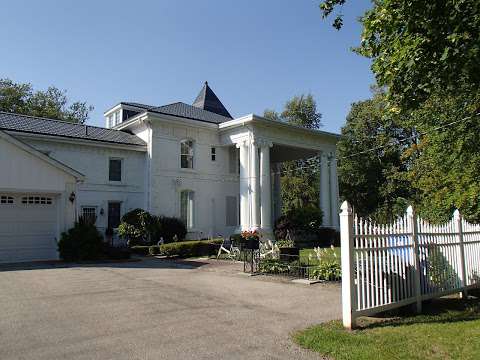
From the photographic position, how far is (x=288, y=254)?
13.5 metres

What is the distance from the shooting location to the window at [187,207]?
25.0m

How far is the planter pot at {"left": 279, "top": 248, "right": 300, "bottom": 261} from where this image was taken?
13.3 meters

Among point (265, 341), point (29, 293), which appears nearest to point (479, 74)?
point (265, 341)

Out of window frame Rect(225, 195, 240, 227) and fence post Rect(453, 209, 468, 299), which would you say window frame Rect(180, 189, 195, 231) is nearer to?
window frame Rect(225, 195, 240, 227)

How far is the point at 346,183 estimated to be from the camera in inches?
1809

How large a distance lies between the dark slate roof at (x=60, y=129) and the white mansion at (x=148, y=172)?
0.06 metres

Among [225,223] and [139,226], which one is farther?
[225,223]

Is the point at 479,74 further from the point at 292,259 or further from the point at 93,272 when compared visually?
the point at 93,272

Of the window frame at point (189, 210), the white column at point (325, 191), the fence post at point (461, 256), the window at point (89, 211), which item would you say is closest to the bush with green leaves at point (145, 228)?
the window at point (89, 211)

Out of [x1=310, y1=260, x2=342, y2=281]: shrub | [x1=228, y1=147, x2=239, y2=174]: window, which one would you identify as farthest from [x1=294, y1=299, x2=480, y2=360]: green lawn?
[x1=228, y1=147, x2=239, y2=174]: window

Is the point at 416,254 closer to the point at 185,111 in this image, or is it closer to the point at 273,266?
the point at 273,266

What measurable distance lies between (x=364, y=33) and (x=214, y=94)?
91.8 ft

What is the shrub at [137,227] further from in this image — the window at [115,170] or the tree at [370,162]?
the tree at [370,162]

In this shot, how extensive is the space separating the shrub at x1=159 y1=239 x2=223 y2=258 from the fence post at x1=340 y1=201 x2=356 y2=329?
13.1 metres
